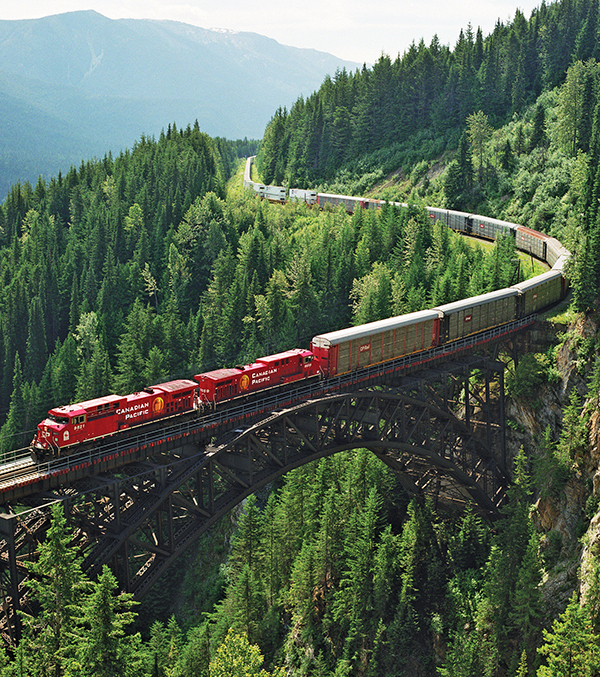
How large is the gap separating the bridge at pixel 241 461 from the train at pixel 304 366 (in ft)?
3.21

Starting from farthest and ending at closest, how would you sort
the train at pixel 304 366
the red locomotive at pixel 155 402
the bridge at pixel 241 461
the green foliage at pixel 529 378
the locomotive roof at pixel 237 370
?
the green foliage at pixel 529 378 → the locomotive roof at pixel 237 370 → the train at pixel 304 366 → the red locomotive at pixel 155 402 → the bridge at pixel 241 461

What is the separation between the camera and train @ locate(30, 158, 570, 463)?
143ft

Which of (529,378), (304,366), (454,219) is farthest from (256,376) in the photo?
(454,219)

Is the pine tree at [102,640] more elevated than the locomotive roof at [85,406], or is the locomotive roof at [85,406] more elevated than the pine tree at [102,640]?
the locomotive roof at [85,406]

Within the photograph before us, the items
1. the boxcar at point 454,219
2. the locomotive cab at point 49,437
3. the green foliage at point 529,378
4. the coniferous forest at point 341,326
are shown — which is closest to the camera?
the locomotive cab at point 49,437

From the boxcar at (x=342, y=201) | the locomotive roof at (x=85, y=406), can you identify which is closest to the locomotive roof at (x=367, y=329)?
the locomotive roof at (x=85, y=406)

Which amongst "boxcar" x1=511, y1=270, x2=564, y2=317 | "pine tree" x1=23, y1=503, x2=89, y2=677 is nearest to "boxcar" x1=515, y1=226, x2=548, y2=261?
"boxcar" x1=511, y1=270, x2=564, y2=317

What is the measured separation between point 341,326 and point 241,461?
52156 mm

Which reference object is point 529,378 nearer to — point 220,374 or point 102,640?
point 220,374

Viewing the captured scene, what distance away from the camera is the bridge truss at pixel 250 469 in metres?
41.3

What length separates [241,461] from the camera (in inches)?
1900

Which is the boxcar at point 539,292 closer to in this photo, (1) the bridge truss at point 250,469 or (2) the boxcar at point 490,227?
(1) the bridge truss at point 250,469

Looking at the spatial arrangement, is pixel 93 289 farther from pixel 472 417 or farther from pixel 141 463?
pixel 141 463

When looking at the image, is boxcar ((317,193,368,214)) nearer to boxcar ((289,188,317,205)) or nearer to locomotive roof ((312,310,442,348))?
boxcar ((289,188,317,205))
